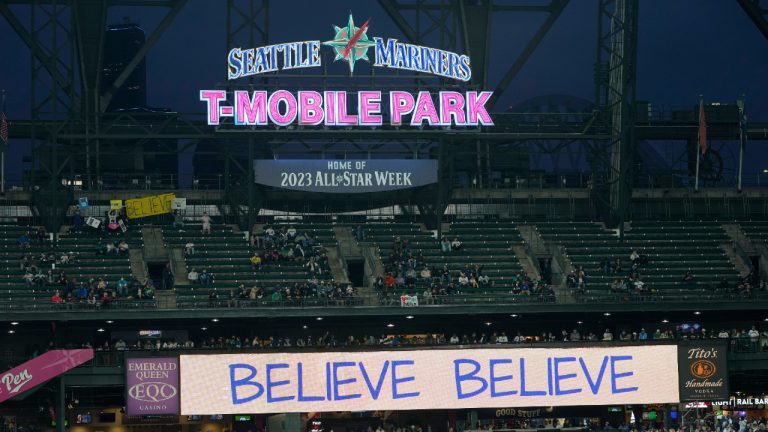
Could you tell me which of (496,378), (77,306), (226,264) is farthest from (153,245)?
(496,378)

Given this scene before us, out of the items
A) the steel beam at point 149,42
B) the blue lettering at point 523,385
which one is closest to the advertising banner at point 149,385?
the blue lettering at point 523,385

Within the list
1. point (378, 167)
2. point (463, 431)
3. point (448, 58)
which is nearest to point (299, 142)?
point (378, 167)

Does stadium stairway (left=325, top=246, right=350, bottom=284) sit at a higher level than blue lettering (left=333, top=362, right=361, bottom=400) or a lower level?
higher

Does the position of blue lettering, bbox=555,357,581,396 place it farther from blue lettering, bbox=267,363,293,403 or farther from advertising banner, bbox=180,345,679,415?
blue lettering, bbox=267,363,293,403

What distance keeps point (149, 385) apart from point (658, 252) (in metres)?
28.6

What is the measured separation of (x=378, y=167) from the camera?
70.9 meters

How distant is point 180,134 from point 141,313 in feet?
41.5

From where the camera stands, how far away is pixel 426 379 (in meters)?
60.4

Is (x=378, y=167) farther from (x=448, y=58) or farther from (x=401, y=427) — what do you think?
(x=401, y=427)

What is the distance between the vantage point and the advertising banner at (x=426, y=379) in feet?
194

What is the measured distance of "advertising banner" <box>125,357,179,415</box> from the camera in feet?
193

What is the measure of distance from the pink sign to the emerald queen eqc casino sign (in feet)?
52.3

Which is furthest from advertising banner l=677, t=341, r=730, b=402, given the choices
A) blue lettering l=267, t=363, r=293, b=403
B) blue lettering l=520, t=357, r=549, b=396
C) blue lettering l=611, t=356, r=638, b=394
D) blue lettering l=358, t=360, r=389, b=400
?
Result: blue lettering l=267, t=363, r=293, b=403

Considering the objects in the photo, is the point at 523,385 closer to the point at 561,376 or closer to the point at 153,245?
the point at 561,376
